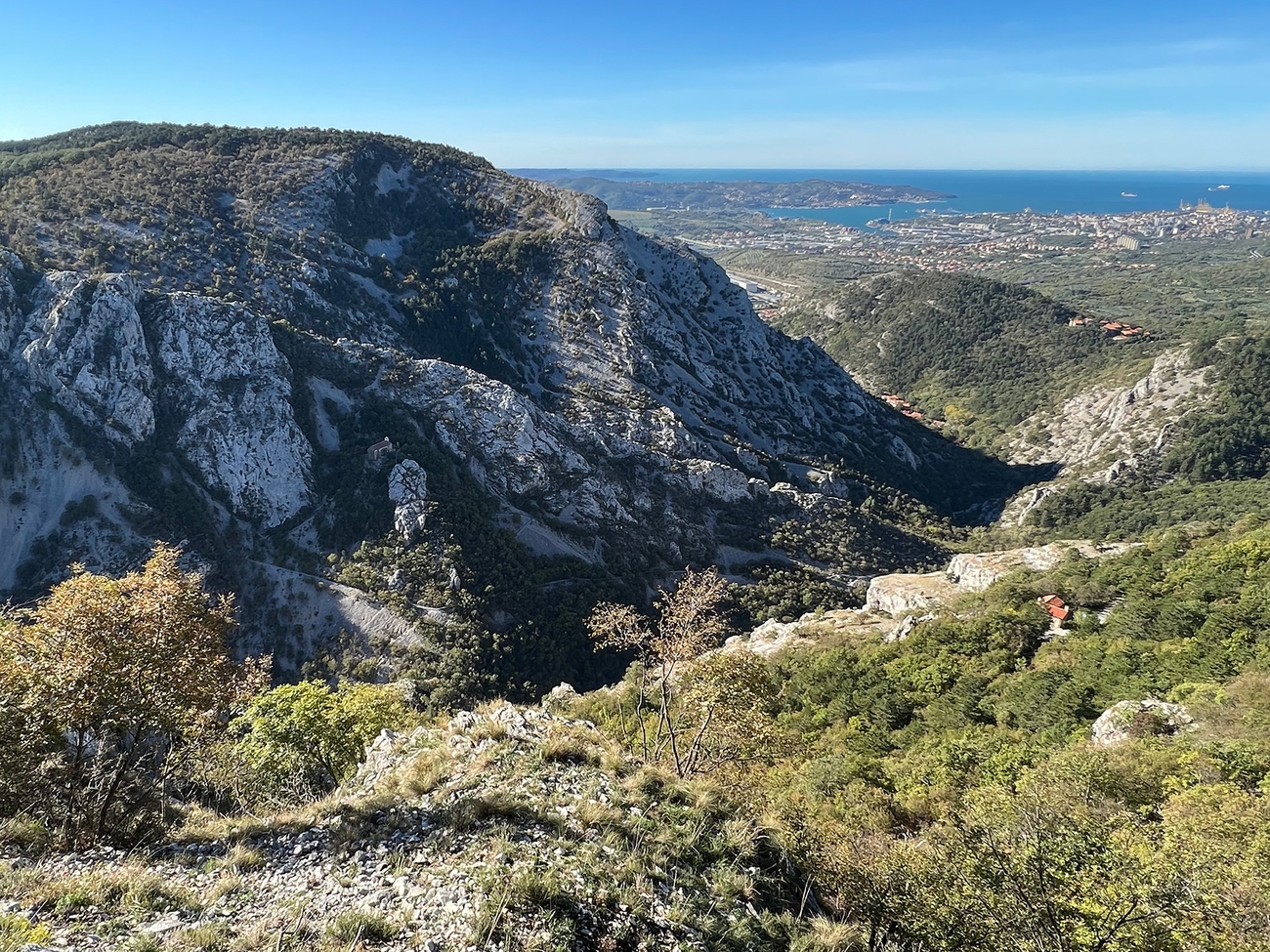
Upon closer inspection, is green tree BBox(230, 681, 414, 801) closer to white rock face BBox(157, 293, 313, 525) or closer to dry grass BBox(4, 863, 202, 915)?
dry grass BBox(4, 863, 202, 915)

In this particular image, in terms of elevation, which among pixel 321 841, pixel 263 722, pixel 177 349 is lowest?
pixel 263 722

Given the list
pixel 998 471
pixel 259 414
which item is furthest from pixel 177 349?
pixel 998 471

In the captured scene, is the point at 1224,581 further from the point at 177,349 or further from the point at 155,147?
the point at 155,147

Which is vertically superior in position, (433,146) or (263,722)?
(433,146)

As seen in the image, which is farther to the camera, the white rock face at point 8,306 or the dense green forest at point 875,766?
the white rock face at point 8,306

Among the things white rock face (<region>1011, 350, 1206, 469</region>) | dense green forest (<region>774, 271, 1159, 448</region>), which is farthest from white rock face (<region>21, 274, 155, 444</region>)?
dense green forest (<region>774, 271, 1159, 448</region>)

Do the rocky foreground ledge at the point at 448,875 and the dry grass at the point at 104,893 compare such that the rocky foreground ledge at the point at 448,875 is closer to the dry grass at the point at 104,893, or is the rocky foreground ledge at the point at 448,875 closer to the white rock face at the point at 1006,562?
the dry grass at the point at 104,893

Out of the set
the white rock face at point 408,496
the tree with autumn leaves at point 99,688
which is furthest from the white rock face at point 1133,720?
the white rock face at point 408,496

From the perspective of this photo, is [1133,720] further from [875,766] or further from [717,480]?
[717,480]
